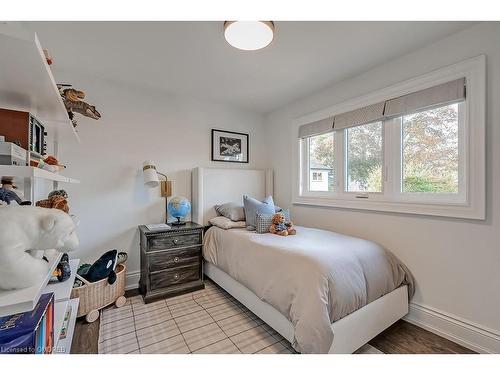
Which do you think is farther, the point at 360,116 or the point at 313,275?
the point at 360,116

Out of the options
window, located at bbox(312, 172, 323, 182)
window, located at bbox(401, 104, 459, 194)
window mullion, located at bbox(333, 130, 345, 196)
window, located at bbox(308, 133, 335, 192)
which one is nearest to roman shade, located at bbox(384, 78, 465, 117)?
window, located at bbox(401, 104, 459, 194)

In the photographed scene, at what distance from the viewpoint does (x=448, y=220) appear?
1.82 m

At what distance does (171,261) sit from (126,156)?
1.31m

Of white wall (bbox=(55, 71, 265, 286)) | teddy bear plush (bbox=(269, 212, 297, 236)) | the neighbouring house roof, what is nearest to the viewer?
teddy bear plush (bbox=(269, 212, 297, 236))

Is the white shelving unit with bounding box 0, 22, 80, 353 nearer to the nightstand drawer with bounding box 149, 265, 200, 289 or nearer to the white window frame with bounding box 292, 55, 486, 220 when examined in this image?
the nightstand drawer with bounding box 149, 265, 200, 289

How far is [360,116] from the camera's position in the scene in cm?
237

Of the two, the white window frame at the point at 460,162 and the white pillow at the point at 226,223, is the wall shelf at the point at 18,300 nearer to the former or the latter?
the white pillow at the point at 226,223

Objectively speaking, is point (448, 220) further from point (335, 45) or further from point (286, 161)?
point (286, 161)

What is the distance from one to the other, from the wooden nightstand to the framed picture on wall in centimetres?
114

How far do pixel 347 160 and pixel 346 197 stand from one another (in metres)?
0.43

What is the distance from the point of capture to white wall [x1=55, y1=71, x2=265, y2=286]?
2428 mm

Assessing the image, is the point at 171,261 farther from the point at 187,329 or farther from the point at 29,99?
the point at 29,99

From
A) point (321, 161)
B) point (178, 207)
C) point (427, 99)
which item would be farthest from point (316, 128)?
point (178, 207)
